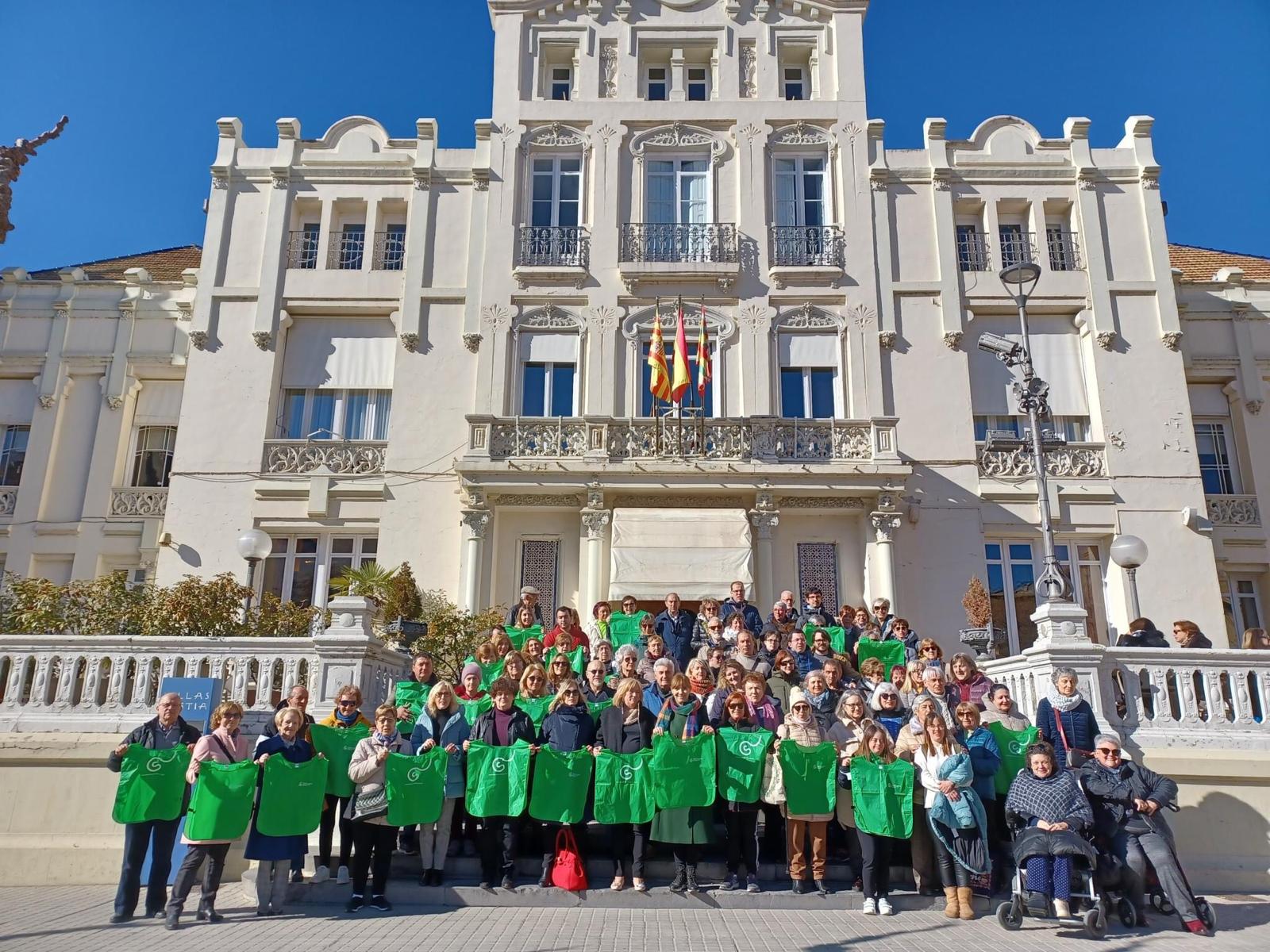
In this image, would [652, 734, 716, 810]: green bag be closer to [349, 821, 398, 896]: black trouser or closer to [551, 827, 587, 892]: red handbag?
[551, 827, 587, 892]: red handbag

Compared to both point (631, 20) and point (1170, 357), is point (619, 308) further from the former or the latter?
point (1170, 357)

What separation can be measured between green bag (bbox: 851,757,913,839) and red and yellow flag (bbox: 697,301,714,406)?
11.0m

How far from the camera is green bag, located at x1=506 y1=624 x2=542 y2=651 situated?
12.4m

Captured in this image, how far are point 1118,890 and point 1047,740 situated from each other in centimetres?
130

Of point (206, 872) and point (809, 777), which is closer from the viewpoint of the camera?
point (206, 872)

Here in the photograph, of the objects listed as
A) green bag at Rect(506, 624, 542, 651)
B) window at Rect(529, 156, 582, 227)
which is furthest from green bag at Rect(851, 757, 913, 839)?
window at Rect(529, 156, 582, 227)

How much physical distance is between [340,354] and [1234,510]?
18.8 meters

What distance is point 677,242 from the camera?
20047 millimetres

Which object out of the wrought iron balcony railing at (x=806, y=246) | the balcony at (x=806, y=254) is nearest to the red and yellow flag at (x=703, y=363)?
the balcony at (x=806, y=254)

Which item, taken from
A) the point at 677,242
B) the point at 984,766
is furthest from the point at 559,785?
the point at 677,242

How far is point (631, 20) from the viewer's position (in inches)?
854

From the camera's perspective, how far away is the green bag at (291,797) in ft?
25.1

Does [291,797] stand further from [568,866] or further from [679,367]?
[679,367]

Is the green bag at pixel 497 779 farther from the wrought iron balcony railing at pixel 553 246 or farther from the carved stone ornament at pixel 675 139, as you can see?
the carved stone ornament at pixel 675 139
